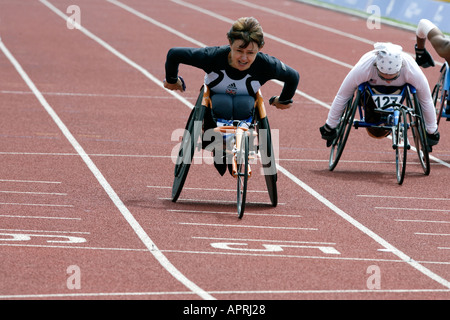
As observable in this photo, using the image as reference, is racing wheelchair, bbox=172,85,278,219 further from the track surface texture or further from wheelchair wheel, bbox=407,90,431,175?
wheelchair wheel, bbox=407,90,431,175

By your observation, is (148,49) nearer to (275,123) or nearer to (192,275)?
(275,123)

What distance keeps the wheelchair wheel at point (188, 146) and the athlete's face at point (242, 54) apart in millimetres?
519

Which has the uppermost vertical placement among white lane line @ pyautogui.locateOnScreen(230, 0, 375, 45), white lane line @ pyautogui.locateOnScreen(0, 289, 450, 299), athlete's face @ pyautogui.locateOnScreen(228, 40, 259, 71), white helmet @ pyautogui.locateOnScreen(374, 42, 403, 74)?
athlete's face @ pyautogui.locateOnScreen(228, 40, 259, 71)

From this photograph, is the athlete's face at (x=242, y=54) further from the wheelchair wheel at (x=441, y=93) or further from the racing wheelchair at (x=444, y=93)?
the wheelchair wheel at (x=441, y=93)

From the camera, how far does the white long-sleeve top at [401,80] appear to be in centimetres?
1242

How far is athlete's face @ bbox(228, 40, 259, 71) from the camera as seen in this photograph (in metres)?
10.2

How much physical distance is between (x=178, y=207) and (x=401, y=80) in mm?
3152

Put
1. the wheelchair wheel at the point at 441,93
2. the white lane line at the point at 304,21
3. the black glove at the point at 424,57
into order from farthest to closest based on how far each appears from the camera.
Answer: the white lane line at the point at 304,21 → the wheelchair wheel at the point at 441,93 → the black glove at the point at 424,57

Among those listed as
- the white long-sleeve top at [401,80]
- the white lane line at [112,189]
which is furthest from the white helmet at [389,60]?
the white lane line at [112,189]

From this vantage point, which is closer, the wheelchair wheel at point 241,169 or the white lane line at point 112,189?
the white lane line at point 112,189

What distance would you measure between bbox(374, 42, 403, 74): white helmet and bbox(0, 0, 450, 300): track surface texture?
118 centimetres

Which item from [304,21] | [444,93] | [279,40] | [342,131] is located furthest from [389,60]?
[304,21]

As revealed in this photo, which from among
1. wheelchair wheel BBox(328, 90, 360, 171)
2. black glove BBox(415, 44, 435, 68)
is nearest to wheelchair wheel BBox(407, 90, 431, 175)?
wheelchair wheel BBox(328, 90, 360, 171)

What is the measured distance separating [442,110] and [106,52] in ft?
34.9
